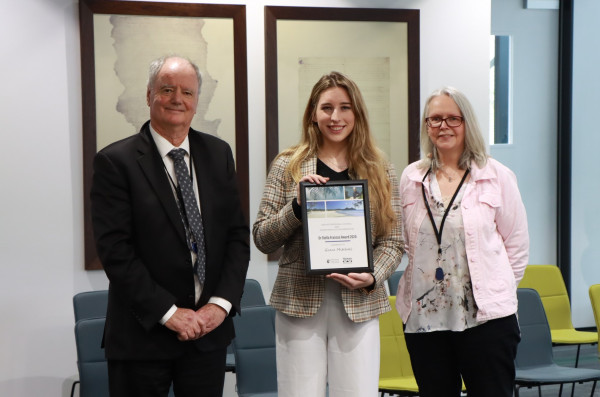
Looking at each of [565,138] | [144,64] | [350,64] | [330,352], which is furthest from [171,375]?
[565,138]

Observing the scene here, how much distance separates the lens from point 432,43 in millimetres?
5469

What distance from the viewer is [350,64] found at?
17.5ft

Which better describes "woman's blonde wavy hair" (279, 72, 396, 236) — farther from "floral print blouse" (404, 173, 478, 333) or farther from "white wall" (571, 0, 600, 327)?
"white wall" (571, 0, 600, 327)

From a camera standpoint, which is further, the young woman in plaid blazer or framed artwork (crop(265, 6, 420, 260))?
framed artwork (crop(265, 6, 420, 260))

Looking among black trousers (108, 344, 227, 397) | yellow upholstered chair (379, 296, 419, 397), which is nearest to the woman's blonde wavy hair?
black trousers (108, 344, 227, 397)

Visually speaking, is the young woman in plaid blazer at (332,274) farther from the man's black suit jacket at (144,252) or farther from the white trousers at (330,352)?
the man's black suit jacket at (144,252)

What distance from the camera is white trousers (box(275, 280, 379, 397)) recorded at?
285cm

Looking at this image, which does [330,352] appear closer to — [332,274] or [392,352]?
[332,274]

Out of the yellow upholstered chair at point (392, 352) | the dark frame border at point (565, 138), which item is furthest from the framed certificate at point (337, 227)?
the dark frame border at point (565, 138)

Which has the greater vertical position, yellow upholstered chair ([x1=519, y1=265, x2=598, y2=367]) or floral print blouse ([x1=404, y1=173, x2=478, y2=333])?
floral print blouse ([x1=404, y1=173, x2=478, y2=333])

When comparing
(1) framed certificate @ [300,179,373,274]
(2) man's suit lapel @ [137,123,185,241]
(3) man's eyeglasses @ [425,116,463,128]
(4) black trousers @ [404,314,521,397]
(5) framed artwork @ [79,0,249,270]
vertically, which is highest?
(5) framed artwork @ [79,0,249,270]

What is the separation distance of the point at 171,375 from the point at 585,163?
5.78 meters

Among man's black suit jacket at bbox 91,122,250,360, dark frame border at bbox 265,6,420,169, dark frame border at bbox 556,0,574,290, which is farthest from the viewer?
dark frame border at bbox 556,0,574,290

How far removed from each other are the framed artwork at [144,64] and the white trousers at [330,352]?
7.87 feet
